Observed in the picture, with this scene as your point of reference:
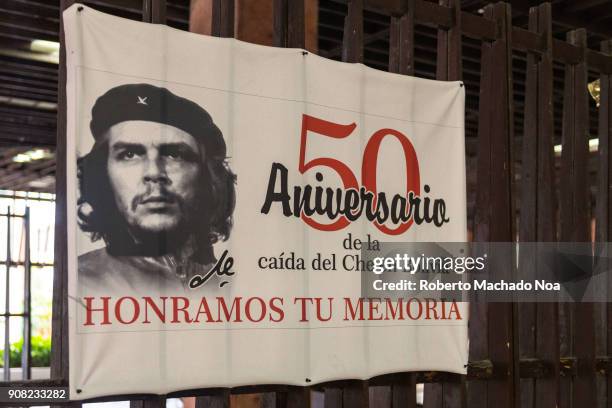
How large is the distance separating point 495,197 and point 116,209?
7.09 feet

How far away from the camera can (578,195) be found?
15.5 feet

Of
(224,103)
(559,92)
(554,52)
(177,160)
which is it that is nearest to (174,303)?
(177,160)

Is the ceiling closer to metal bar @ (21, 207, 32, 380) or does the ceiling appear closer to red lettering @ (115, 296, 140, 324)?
metal bar @ (21, 207, 32, 380)

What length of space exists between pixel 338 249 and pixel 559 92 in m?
7.11

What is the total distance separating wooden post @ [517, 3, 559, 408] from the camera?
4402mm

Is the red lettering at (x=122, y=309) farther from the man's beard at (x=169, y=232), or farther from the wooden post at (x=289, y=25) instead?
the wooden post at (x=289, y=25)

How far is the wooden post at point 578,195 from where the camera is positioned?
459 centimetres

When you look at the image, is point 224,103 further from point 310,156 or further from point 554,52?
point 554,52

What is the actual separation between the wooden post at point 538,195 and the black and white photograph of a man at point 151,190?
2.06 metres

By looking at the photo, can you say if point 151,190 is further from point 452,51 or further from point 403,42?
point 452,51

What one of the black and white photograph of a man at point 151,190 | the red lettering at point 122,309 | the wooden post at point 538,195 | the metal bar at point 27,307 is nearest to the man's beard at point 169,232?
the black and white photograph of a man at point 151,190

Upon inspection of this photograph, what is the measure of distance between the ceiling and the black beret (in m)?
2.22

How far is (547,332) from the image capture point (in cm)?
438

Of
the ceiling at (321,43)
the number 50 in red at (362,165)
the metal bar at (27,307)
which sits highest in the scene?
the ceiling at (321,43)
